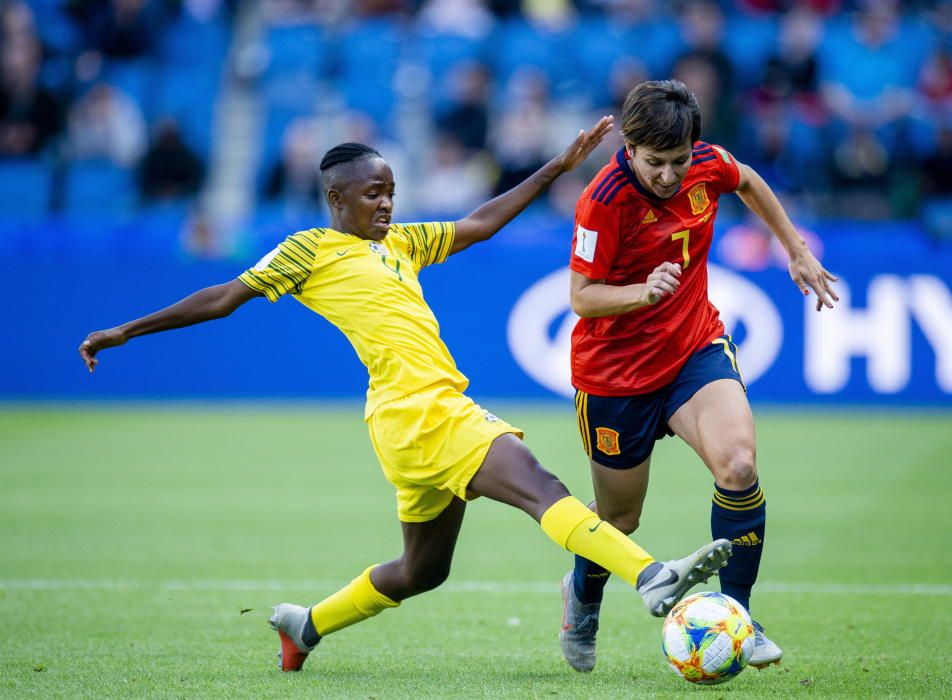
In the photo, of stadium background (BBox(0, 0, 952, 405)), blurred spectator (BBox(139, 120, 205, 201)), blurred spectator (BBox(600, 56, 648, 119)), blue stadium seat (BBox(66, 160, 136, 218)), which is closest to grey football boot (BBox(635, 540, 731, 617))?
stadium background (BBox(0, 0, 952, 405))

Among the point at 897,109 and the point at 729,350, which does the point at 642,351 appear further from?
the point at 897,109

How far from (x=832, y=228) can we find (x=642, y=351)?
9.25 metres

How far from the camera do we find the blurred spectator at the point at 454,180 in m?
15.4

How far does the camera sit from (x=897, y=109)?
1505 centimetres

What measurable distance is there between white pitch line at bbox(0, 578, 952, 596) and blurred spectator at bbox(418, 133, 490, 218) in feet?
27.9

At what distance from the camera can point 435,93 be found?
17.8 m

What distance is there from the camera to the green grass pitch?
5180 mm

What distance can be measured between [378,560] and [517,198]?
278cm

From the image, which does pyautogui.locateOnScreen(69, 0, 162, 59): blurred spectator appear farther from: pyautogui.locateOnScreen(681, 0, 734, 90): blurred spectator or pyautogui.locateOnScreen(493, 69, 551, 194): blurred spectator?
pyautogui.locateOnScreen(681, 0, 734, 90): blurred spectator

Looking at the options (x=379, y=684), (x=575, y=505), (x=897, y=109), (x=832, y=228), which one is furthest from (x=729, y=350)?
(x=897, y=109)

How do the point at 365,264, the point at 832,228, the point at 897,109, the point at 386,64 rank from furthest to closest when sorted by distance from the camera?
the point at 386,64 → the point at 897,109 → the point at 832,228 → the point at 365,264

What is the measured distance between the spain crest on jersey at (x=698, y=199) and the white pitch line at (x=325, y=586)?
2426 mm

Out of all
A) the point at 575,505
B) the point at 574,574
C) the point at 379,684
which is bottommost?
the point at 379,684

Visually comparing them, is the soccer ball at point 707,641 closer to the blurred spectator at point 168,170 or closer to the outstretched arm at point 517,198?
the outstretched arm at point 517,198
